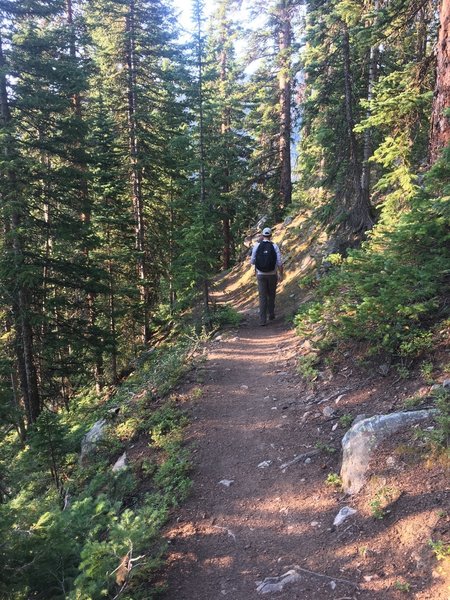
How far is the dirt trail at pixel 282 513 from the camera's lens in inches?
132

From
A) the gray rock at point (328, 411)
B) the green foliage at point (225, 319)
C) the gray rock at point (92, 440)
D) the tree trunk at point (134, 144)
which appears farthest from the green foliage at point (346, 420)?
the tree trunk at point (134, 144)

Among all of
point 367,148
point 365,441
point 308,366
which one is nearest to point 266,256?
point 367,148

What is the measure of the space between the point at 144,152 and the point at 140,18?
5473 mm

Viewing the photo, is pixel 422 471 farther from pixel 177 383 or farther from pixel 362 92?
pixel 362 92

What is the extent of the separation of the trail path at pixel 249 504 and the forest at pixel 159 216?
34 cm

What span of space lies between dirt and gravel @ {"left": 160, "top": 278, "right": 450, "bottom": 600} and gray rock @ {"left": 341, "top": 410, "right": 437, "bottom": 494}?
0.12 metres

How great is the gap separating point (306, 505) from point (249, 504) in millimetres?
632

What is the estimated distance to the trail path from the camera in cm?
366

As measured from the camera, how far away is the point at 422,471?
12.5 ft

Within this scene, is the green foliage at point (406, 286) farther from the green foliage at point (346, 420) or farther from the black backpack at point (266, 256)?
the black backpack at point (266, 256)

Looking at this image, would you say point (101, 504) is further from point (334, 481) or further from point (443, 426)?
point (443, 426)

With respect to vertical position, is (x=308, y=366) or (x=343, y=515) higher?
(x=308, y=366)

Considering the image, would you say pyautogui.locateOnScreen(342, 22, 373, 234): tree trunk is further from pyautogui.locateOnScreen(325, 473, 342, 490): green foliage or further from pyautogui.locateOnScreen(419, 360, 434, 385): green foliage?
pyautogui.locateOnScreen(325, 473, 342, 490): green foliage

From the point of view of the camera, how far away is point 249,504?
4.62 metres
